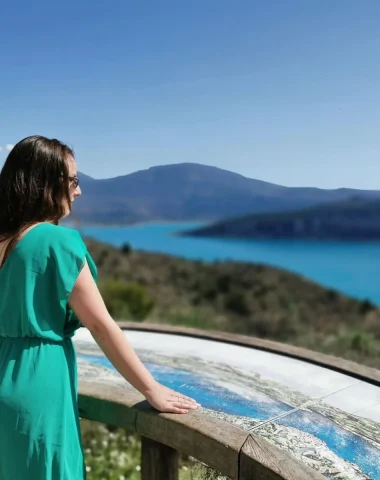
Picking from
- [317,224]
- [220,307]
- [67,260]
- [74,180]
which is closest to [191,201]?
[317,224]

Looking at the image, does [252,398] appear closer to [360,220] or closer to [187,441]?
[187,441]

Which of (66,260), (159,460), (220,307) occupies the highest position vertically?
(66,260)

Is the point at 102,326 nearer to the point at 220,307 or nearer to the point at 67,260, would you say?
the point at 67,260

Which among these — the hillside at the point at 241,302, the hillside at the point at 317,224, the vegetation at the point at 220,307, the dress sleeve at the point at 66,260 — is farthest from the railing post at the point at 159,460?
the hillside at the point at 317,224

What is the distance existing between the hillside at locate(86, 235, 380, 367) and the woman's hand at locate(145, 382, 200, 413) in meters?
3.77

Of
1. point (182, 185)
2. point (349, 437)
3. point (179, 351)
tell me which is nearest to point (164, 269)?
point (182, 185)

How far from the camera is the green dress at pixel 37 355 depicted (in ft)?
3.93

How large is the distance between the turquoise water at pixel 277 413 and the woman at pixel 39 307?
62 cm

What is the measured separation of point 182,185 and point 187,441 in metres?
11.8

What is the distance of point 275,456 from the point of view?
135cm

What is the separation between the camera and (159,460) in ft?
5.50

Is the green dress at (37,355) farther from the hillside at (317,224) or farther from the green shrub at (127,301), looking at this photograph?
the hillside at (317,224)

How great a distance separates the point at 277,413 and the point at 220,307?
9.09 metres

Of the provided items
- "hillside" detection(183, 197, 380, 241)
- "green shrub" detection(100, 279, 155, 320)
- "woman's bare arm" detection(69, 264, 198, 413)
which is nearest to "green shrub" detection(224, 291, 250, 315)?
"hillside" detection(183, 197, 380, 241)
